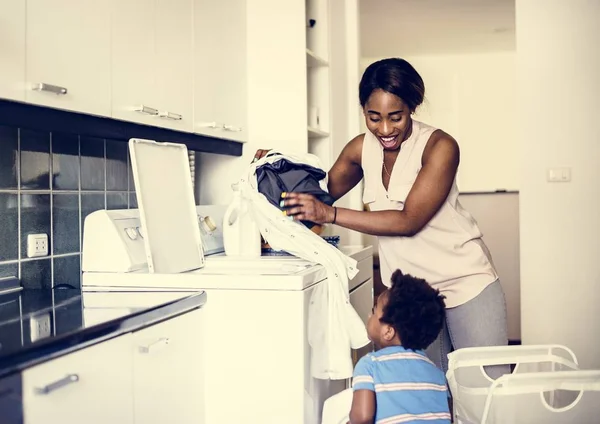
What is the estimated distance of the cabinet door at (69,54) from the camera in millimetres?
1666

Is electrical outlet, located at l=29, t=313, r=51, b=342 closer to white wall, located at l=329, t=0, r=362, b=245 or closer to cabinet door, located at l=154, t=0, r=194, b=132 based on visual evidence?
cabinet door, located at l=154, t=0, r=194, b=132

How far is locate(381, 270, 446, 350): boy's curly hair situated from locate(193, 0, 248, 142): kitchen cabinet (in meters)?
1.07

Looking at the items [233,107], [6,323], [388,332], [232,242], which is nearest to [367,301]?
[232,242]

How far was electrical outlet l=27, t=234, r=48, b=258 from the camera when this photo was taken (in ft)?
6.66

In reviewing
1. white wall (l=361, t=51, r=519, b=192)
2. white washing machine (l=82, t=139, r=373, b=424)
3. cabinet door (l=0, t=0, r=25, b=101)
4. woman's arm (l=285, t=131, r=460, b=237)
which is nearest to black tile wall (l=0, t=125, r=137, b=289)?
white washing machine (l=82, t=139, r=373, b=424)

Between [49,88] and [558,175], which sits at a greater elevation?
[49,88]

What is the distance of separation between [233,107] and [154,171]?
2.60 feet

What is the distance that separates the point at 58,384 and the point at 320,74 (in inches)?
93.0

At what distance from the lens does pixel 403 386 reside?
66.8 inches

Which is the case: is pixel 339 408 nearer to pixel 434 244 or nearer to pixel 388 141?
pixel 434 244

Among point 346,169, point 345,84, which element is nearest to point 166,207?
point 346,169

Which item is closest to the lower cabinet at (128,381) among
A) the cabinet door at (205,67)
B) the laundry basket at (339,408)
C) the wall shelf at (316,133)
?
the laundry basket at (339,408)

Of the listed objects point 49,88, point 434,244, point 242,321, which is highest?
point 49,88

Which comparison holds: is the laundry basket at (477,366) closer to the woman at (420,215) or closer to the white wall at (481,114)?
the woman at (420,215)
